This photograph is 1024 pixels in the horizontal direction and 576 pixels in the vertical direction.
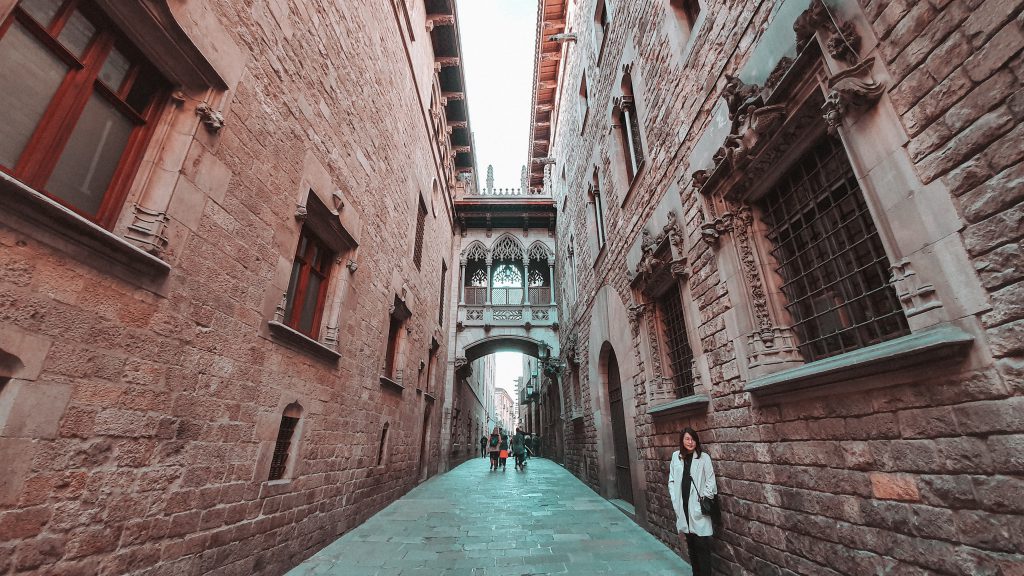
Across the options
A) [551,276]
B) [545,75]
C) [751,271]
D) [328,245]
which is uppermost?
[545,75]

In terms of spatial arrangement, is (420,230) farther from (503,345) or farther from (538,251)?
(503,345)

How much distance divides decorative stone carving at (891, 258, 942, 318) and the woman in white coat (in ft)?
7.05

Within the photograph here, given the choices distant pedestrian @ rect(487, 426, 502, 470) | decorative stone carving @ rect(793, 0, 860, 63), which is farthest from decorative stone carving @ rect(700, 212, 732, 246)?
distant pedestrian @ rect(487, 426, 502, 470)

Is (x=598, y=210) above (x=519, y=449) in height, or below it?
above

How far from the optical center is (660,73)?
5172 millimetres

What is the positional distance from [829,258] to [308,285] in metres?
5.33

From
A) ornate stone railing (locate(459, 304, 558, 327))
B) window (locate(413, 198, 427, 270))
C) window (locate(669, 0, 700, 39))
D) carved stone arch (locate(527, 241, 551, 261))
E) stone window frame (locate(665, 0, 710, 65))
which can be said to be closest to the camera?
stone window frame (locate(665, 0, 710, 65))

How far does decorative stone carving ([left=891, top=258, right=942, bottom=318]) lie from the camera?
192cm

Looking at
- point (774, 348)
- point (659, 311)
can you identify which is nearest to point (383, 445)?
point (659, 311)

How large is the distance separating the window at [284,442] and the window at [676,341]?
4756 mm

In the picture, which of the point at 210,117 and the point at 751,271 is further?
the point at 751,271

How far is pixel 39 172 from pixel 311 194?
8.20ft

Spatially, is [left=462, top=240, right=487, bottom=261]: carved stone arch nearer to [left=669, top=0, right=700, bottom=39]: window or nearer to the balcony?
the balcony

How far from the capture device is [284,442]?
423cm
